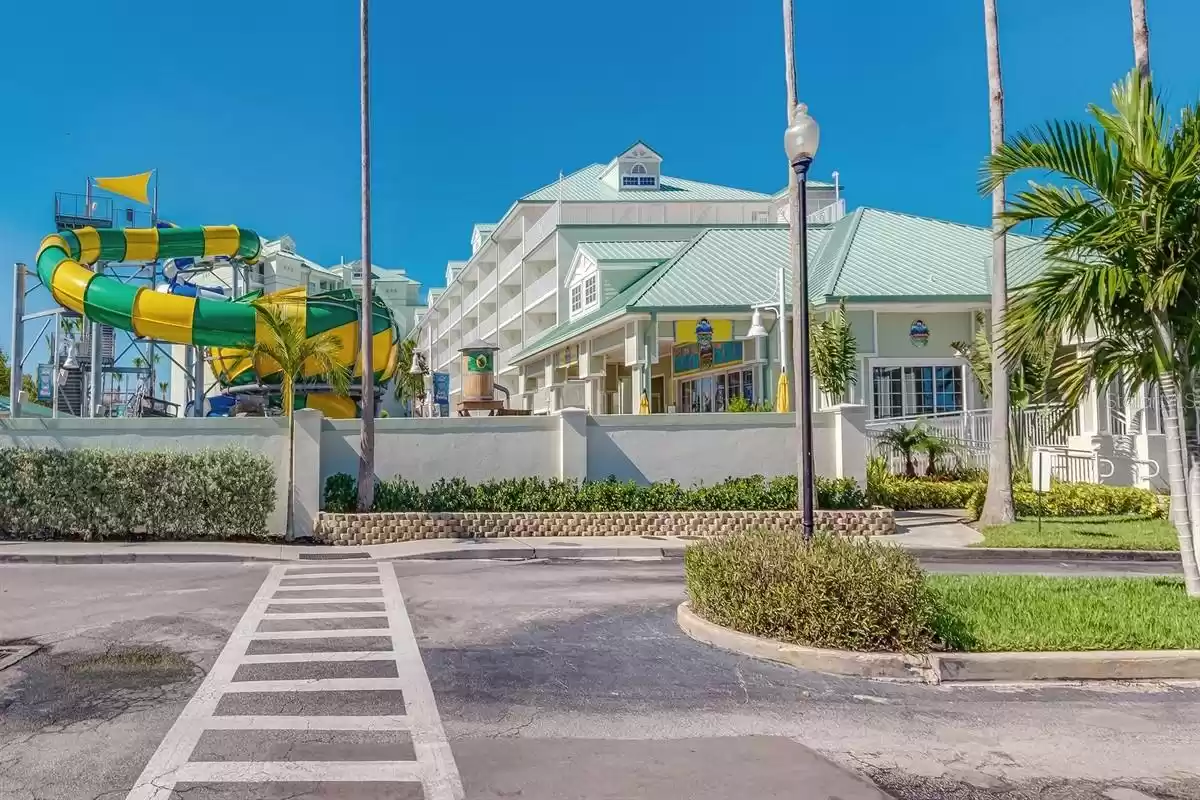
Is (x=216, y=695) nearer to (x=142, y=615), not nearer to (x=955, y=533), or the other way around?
(x=142, y=615)

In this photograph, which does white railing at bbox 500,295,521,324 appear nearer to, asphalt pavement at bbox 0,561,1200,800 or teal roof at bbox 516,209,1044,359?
teal roof at bbox 516,209,1044,359

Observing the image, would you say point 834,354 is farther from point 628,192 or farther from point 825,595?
point 628,192

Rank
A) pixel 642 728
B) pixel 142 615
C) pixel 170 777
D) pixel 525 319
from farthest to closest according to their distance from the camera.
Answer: pixel 525 319
pixel 142 615
pixel 642 728
pixel 170 777

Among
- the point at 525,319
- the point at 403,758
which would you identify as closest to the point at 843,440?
the point at 403,758

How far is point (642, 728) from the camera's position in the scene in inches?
215

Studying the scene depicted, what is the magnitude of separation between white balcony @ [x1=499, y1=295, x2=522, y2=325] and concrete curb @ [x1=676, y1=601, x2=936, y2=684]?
4003 centimetres

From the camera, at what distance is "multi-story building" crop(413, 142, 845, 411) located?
108 feet

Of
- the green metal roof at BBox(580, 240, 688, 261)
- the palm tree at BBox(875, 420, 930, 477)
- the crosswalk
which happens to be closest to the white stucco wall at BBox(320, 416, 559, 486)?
the crosswalk

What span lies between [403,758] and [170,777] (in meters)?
1.17

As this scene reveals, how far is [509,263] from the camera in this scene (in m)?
48.9

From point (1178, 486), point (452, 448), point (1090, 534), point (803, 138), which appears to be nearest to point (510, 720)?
point (803, 138)

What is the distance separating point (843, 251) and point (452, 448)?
46.6 ft

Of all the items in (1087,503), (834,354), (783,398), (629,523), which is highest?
(834,354)

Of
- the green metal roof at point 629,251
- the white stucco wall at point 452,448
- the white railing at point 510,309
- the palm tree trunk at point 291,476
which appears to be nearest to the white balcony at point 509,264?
the white railing at point 510,309
